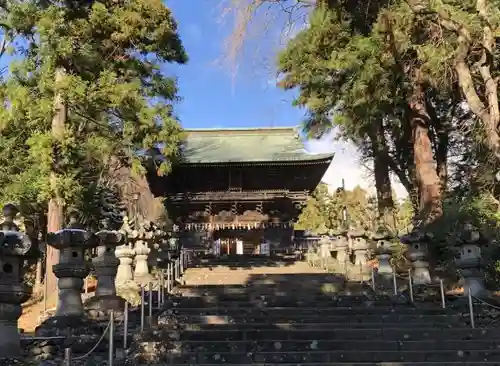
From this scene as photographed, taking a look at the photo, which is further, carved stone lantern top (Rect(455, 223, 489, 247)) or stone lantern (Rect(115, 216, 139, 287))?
stone lantern (Rect(115, 216, 139, 287))

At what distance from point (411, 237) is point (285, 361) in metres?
5.73

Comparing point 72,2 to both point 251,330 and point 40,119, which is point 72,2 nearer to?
point 40,119

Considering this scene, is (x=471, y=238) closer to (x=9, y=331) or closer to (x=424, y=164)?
(x=424, y=164)

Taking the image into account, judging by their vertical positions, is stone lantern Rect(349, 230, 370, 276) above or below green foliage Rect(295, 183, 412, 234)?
below

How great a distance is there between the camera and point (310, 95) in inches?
706

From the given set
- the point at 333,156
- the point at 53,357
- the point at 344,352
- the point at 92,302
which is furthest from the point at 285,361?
the point at 333,156

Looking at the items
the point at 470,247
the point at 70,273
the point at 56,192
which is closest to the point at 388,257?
the point at 470,247

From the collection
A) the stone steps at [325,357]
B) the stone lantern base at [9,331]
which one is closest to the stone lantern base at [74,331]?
the stone steps at [325,357]

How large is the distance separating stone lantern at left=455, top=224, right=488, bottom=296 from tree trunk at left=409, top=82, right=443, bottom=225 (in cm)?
450

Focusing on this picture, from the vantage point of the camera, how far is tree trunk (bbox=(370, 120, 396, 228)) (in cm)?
1877

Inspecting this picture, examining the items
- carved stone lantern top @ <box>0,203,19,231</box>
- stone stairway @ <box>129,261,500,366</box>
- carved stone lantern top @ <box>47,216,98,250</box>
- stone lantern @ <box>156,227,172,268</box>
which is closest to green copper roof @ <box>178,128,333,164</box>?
stone lantern @ <box>156,227,172,268</box>

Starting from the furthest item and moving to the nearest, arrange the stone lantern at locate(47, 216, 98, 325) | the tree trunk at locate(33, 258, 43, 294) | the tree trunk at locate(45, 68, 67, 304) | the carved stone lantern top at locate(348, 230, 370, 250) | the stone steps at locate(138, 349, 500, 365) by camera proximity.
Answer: the tree trunk at locate(33, 258, 43, 294) → the carved stone lantern top at locate(348, 230, 370, 250) → the tree trunk at locate(45, 68, 67, 304) → the stone lantern at locate(47, 216, 98, 325) → the stone steps at locate(138, 349, 500, 365)

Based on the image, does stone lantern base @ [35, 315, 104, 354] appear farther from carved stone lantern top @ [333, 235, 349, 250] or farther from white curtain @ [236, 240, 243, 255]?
white curtain @ [236, 240, 243, 255]

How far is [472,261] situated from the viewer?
10.3m
